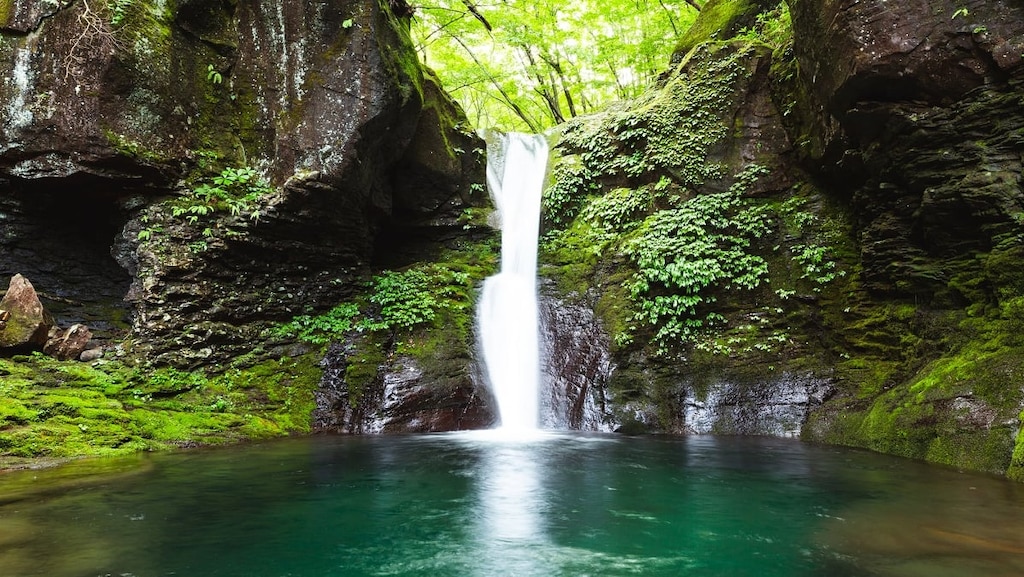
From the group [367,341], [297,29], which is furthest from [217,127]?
[367,341]

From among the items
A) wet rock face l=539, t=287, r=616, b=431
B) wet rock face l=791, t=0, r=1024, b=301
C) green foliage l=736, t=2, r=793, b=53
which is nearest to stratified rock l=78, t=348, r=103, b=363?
wet rock face l=539, t=287, r=616, b=431

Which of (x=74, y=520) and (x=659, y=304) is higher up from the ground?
(x=659, y=304)

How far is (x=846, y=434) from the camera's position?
747 centimetres

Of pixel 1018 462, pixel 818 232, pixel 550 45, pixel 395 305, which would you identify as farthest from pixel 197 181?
pixel 550 45

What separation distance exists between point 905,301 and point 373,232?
9390 mm

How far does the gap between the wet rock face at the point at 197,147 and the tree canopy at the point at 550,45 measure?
5.83 metres

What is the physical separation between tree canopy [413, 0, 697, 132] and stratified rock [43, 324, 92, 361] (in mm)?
10983

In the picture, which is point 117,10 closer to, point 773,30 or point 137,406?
point 137,406

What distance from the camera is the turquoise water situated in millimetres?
3098

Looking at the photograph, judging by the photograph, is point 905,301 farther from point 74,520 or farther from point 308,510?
point 74,520

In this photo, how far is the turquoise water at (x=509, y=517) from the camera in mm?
3098

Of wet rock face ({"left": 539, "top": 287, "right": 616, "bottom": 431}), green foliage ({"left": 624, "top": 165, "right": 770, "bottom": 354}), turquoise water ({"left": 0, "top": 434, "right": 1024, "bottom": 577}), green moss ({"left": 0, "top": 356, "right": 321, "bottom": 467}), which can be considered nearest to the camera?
turquoise water ({"left": 0, "top": 434, "right": 1024, "bottom": 577})

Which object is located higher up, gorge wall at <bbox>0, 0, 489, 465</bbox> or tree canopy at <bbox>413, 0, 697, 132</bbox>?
tree canopy at <bbox>413, 0, 697, 132</bbox>

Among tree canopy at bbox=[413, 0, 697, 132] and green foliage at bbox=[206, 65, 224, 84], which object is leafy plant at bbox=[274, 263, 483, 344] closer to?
green foliage at bbox=[206, 65, 224, 84]
